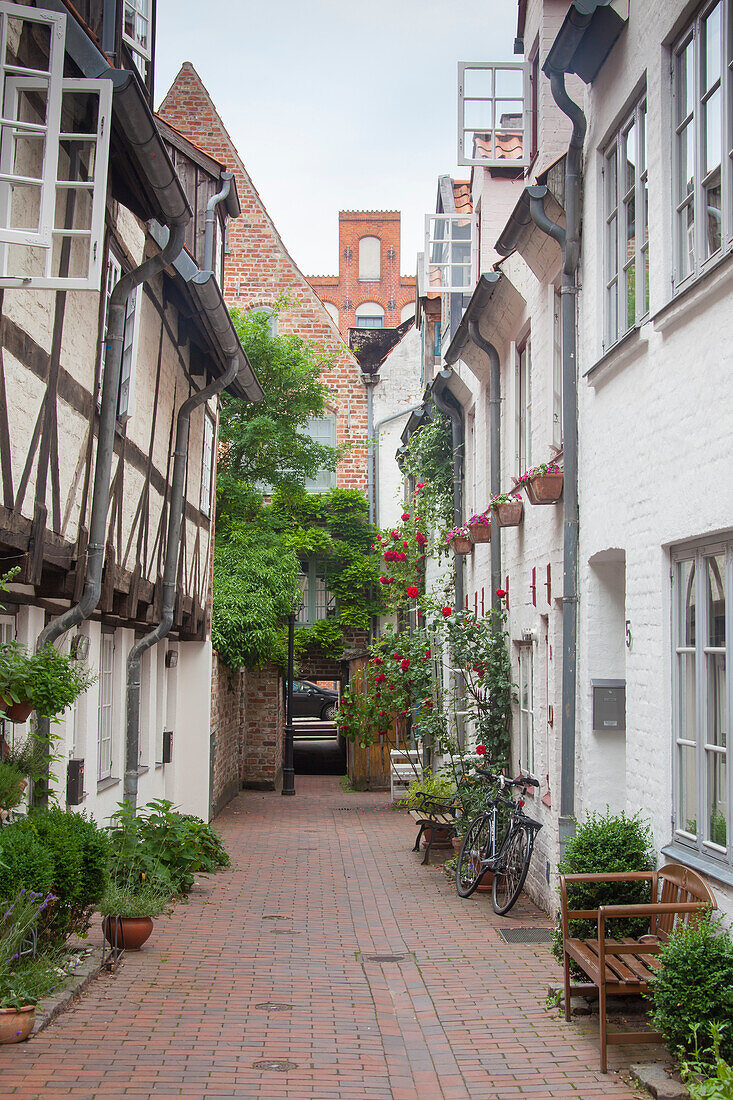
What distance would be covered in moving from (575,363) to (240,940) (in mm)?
4906

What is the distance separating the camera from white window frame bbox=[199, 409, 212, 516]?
13.8m

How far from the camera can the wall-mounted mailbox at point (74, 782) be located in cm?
816

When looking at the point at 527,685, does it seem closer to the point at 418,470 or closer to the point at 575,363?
the point at 575,363

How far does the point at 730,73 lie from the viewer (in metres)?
5.07

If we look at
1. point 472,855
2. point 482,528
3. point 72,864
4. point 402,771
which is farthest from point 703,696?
point 402,771

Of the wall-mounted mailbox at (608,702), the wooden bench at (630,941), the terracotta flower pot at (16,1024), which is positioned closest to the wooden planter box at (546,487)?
the wall-mounted mailbox at (608,702)

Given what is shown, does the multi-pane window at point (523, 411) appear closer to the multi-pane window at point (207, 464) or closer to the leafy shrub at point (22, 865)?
the multi-pane window at point (207, 464)

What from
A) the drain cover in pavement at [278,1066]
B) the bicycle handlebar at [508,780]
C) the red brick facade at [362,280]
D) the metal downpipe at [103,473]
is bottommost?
the drain cover in pavement at [278,1066]

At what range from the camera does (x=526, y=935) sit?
8.38 meters

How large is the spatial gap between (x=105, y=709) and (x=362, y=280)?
39.2m

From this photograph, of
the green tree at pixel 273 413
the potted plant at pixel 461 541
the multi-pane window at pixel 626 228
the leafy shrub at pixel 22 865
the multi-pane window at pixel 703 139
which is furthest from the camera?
the green tree at pixel 273 413

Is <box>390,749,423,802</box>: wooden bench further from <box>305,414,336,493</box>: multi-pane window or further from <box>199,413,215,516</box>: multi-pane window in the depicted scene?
<box>305,414,336,493</box>: multi-pane window

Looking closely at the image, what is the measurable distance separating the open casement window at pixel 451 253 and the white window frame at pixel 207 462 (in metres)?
3.42

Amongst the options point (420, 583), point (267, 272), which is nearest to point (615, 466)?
point (420, 583)
